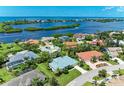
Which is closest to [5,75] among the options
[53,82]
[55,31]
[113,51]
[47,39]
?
[53,82]

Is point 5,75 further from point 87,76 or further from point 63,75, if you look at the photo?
point 87,76

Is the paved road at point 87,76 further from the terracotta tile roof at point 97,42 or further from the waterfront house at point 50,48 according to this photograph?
the waterfront house at point 50,48

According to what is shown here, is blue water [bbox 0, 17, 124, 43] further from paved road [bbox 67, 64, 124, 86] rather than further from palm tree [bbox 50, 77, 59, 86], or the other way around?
palm tree [bbox 50, 77, 59, 86]

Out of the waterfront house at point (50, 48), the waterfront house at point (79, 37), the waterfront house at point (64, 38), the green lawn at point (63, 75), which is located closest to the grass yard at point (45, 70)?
the green lawn at point (63, 75)

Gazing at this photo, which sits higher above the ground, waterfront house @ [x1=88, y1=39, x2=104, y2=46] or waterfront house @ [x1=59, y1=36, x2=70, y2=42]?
waterfront house @ [x1=59, y1=36, x2=70, y2=42]

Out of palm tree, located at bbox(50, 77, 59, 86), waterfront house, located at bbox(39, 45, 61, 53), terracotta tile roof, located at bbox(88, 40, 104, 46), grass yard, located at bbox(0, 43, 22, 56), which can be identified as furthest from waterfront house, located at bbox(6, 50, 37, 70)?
terracotta tile roof, located at bbox(88, 40, 104, 46)

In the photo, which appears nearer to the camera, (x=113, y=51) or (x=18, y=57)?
(x=18, y=57)
